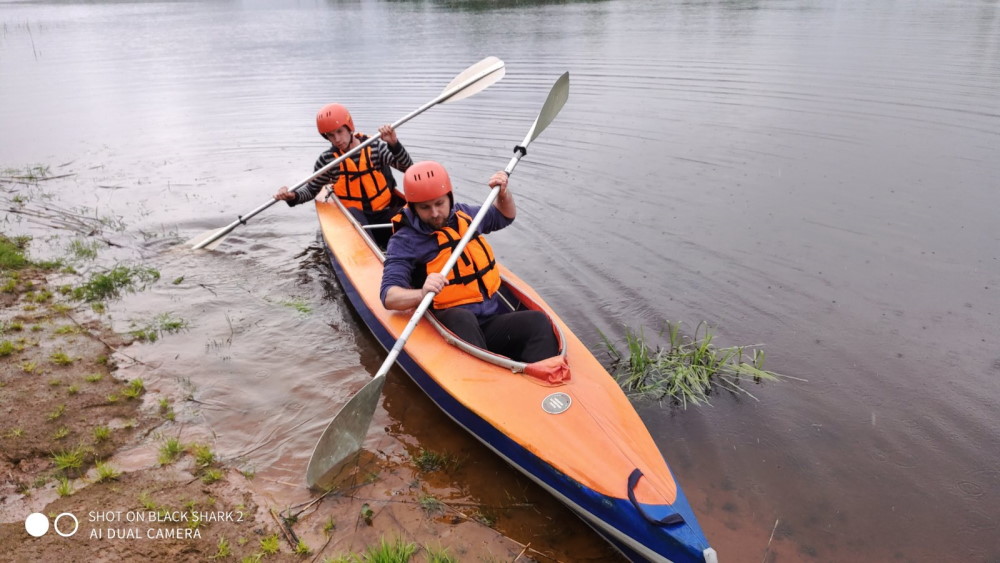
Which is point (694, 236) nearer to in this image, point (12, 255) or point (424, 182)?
point (424, 182)

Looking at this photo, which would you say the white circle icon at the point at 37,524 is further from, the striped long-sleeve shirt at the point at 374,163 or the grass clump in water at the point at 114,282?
the striped long-sleeve shirt at the point at 374,163

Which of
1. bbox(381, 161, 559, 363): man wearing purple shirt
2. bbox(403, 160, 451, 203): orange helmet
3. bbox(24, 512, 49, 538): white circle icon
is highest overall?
bbox(403, 160, 451, 203): orange helmet

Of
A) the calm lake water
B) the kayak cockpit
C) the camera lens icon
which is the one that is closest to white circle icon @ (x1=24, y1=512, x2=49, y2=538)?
the camera lens icon

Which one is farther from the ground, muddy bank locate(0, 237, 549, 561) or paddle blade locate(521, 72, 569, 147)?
paddle blade locate(521, 72, 569, 147)

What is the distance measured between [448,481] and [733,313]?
3.01 m

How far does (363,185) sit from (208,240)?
1.91 metres

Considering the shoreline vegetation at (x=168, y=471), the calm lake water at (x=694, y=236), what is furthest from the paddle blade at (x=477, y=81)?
the shoreline vegetation at (x=168, y=471)

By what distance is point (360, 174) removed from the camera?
661 cm

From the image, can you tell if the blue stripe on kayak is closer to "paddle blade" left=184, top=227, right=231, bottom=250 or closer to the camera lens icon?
the camera lens icon

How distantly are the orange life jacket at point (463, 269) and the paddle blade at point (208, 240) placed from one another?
3.63 m

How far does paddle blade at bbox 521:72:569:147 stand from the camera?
19.7 feet

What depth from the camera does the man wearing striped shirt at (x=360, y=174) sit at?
6.48 metres

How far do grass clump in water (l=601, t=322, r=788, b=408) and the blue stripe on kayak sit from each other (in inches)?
51.0

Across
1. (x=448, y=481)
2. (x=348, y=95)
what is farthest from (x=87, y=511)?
(x=348, y=95)
